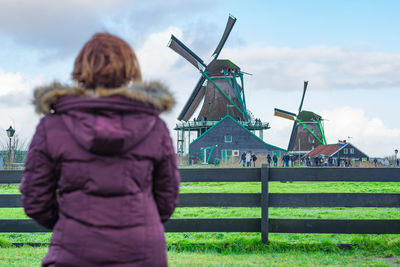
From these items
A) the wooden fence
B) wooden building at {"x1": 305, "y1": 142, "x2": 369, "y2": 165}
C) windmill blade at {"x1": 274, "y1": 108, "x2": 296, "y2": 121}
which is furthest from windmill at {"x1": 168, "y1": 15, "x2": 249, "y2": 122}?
the wooden fence

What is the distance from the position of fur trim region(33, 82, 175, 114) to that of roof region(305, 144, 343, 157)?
5774cm

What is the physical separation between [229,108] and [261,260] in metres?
46.4

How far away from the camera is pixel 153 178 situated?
2188 millimetres

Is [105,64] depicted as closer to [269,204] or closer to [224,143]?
[269,204]

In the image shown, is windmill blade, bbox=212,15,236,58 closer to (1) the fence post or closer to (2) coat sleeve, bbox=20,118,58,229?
(1) the fence post

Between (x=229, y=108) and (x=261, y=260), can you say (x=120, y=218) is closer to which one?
(x=261, y=260)

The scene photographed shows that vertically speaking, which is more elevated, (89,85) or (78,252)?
(89,85)

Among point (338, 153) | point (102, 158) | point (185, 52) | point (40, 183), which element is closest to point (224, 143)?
point (185, 52)

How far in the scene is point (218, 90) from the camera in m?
51.3

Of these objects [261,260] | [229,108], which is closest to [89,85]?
[261,260]

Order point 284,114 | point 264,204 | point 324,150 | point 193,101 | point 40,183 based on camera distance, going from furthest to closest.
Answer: point 284,114, point 324,150, point 193,101, point 264,204, point 40,183

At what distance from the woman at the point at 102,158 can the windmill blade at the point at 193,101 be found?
48998mm

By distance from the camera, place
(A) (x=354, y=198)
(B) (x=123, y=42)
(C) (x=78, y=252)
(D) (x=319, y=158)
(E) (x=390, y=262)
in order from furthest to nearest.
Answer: (D) (x=319, y=158), (A) (x=354, y=198), (E) (x=390, y=262), (B) (x=123, y=42), (C) (x=78, y=252)

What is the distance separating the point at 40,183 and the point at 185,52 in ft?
153
